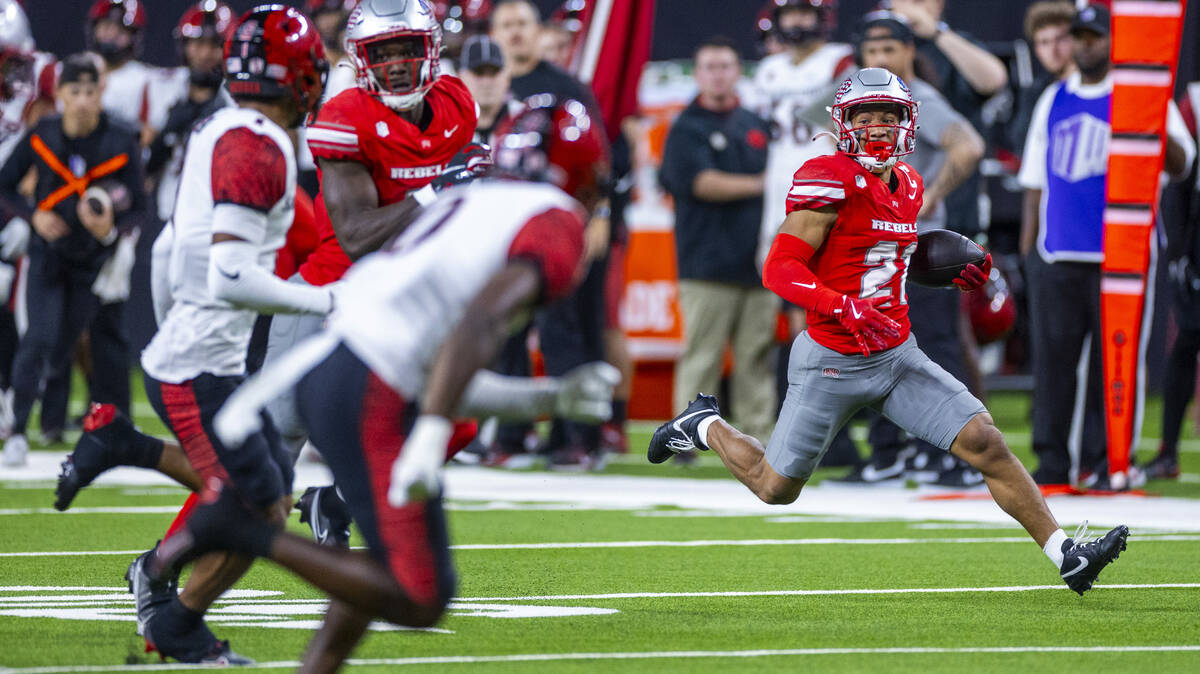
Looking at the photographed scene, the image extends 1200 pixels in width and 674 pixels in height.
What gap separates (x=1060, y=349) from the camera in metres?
9.96

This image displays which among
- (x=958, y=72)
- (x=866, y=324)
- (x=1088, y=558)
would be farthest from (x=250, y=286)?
(x=958, y=72)

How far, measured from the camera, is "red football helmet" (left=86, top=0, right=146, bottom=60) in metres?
13.3

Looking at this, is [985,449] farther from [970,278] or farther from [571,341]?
[571,341]

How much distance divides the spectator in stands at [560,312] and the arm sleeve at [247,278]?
5.54 metres

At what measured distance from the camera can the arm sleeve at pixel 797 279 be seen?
6.53 m

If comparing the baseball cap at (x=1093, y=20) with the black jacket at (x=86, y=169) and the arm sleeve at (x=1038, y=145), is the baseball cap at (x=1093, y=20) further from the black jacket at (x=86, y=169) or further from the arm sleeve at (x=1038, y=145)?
the black jacket at (x=86, y=169)

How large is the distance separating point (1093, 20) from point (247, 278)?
580 cm

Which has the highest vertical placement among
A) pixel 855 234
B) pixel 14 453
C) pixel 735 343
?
pixel 855 234

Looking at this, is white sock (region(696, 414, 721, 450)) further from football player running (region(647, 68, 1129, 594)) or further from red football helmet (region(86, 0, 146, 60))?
red football helmet (region(86, 0, 146, 60))

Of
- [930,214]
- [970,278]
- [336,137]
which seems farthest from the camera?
[930,214]

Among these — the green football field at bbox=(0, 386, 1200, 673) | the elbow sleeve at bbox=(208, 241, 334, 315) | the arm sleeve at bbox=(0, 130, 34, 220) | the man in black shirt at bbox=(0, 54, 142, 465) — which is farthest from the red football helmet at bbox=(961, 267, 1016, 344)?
the elbow sleeve at bbox=(208, 241, 334, 315)

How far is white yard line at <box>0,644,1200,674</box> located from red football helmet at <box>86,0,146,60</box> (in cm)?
900

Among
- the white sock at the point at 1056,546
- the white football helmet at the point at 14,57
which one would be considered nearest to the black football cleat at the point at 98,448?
the white sock at the point at 1056,546

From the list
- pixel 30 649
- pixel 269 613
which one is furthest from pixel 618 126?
pixel 30 649
